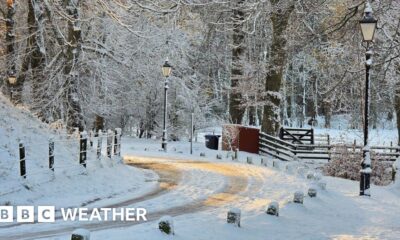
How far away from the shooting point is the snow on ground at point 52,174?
12484mm

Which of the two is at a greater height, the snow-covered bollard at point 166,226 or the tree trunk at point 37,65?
the tree trunk at point 37,65

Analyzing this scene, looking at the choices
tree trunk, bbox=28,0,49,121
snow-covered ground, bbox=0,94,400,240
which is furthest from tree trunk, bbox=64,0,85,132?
snow-covered ground, bbox=0,94,400,240

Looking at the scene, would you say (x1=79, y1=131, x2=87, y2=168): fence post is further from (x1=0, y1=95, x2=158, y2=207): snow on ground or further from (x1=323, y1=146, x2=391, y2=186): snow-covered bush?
(x1=323, y1=146, x2=391, y2=186): snow-covered bush

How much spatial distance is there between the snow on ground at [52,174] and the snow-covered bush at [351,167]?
7086 mm

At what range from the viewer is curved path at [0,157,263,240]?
9.65 metres

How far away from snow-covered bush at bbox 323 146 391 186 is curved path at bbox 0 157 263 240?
10.8 feet

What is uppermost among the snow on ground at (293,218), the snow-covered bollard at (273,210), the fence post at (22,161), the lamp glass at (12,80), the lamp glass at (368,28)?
the lamp glass at (368,28)

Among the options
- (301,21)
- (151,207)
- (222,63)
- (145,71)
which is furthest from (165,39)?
(151,207)

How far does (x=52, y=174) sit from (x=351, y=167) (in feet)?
37.3

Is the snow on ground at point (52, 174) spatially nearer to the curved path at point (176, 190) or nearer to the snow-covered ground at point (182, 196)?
the snow-covered ground at point (182, 196)

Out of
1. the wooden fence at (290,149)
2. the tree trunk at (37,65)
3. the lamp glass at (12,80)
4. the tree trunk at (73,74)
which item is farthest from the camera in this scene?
the lamp glass at (12,80)

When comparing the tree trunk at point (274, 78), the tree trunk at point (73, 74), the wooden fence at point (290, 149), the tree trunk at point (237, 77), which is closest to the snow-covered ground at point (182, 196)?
the tree trunk at point (73, 74)

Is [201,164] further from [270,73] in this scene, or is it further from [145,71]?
[145,71]

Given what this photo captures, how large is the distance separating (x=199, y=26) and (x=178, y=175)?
19.1 m
